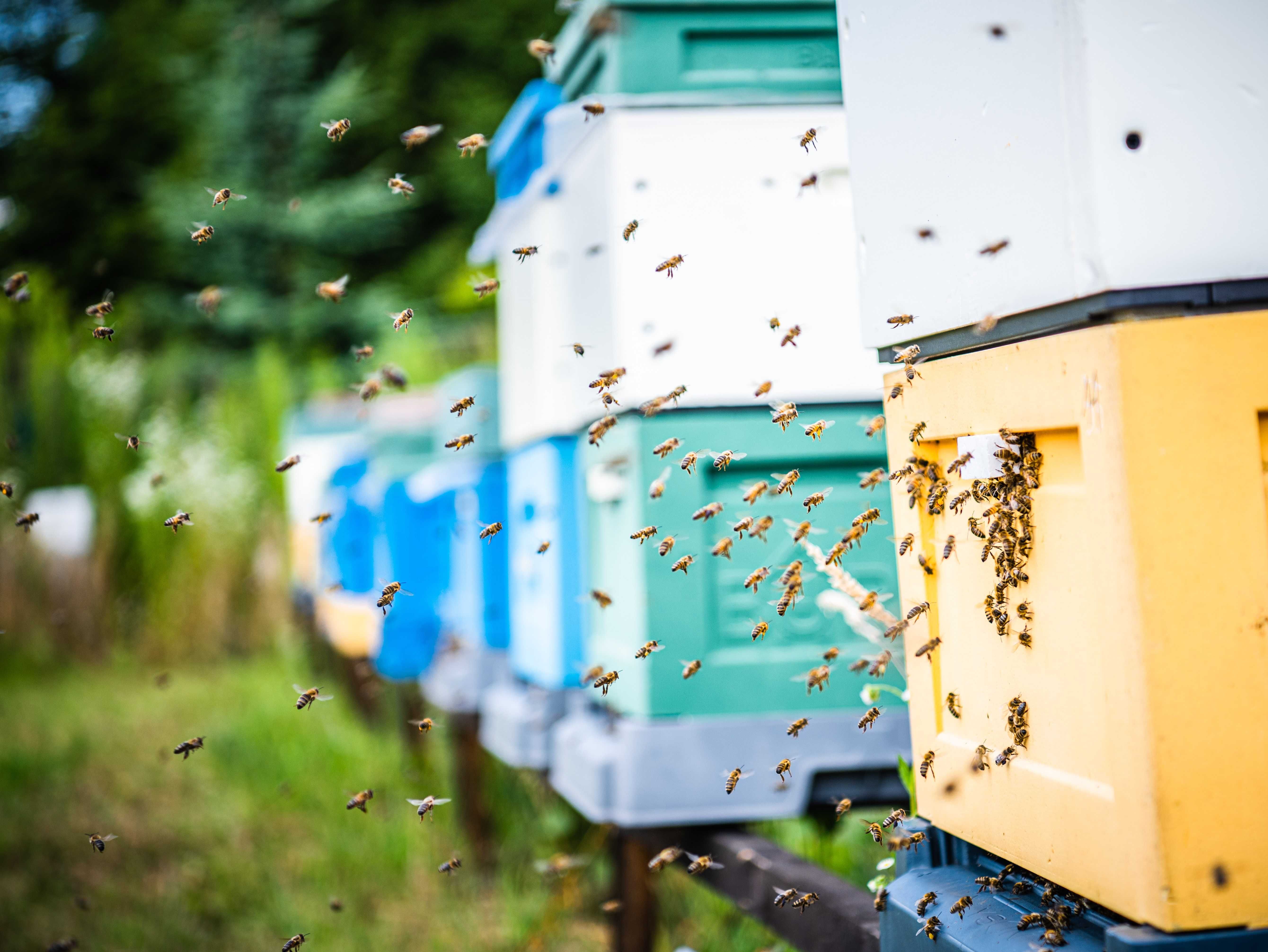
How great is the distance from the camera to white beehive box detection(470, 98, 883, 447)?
7.30 ft

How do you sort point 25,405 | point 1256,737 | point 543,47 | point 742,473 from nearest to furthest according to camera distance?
point 1256,737 < point 742,473 < point 543,47 < point 25,405

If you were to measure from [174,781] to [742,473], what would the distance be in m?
4.30

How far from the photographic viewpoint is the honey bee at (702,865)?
1.74m

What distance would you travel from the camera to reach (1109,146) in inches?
42.5

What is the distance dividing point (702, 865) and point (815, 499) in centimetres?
61

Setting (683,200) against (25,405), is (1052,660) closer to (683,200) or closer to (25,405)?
Result: (683,200)

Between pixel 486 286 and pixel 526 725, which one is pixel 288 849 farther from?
pixel 486 286

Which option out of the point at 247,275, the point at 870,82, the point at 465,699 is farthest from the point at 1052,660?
the point at 247,275

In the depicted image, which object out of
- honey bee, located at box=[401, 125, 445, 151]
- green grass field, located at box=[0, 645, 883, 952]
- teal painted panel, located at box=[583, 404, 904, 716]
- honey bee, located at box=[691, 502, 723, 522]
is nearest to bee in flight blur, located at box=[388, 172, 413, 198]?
honey bee, located at box=[401, 125, 445, 151]

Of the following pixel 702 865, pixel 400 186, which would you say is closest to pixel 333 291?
pixel 400 186

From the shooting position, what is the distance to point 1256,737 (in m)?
1.04

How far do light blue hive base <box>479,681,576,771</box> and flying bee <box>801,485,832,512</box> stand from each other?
95 centimetres

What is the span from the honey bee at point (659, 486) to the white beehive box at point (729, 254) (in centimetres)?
15

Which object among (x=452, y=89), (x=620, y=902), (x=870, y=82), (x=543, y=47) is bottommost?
(x=620, y=902)
